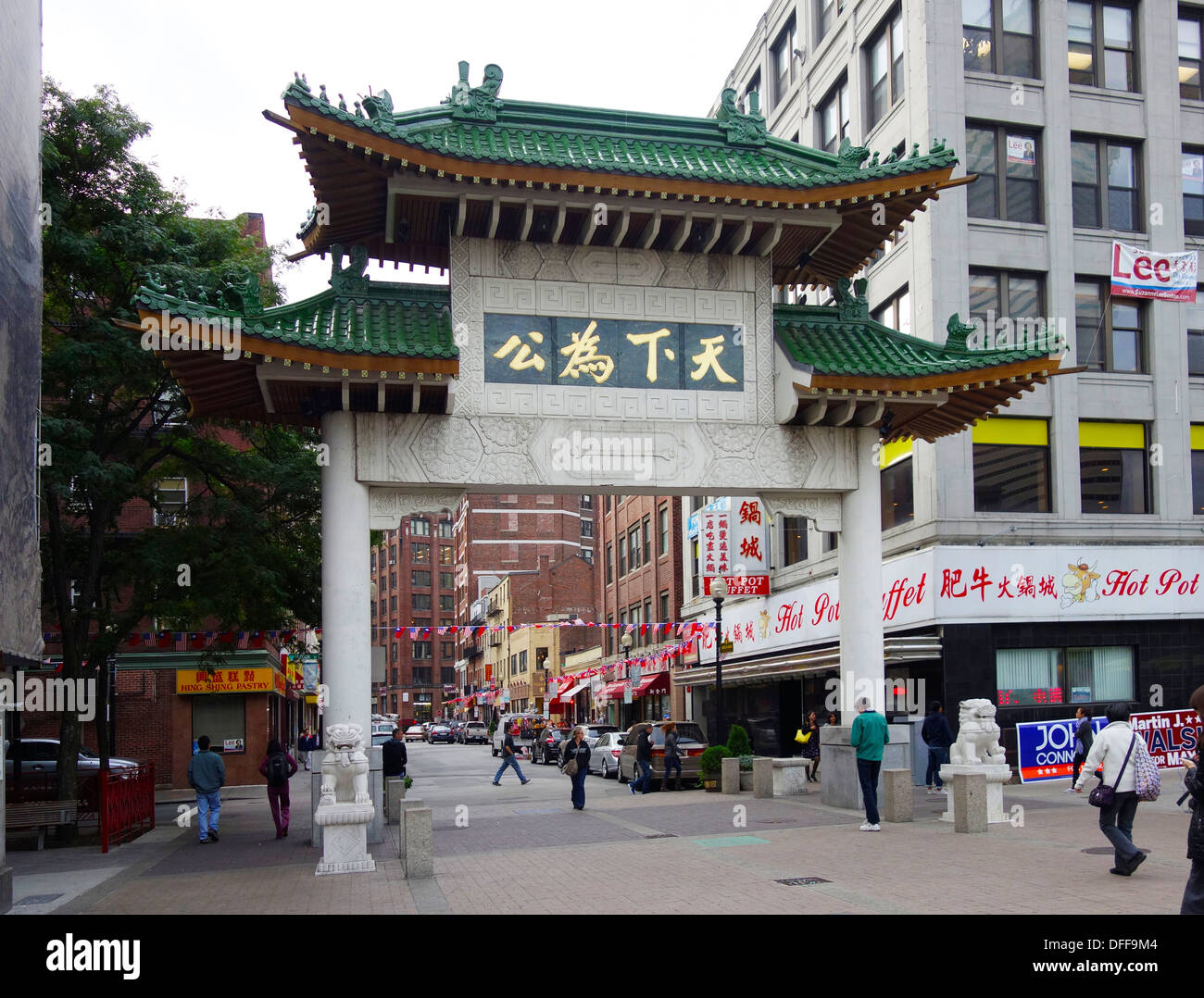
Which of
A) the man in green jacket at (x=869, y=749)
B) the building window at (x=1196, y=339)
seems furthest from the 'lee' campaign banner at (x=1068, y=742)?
the man in green jacket at (x=869, y=749)

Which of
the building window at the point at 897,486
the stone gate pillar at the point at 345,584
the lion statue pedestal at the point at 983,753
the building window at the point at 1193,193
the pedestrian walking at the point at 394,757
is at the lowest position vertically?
the pedestrian walking at the point at 394,757

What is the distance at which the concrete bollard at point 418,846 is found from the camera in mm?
12883

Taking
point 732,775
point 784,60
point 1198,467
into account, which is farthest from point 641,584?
point 732,775

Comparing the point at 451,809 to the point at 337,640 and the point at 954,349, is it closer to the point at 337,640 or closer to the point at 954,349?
the point at 337,640

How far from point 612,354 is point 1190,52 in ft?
69.0

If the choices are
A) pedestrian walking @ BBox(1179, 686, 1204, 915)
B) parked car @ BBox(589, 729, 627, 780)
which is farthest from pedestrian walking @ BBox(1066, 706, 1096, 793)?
pedestrian walking @ BBox(1179, 686, 1204, 915)

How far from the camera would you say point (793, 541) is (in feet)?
116

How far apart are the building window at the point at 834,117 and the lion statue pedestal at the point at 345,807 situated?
24.4m

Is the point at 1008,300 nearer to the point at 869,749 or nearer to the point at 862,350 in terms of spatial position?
the point at 862,350

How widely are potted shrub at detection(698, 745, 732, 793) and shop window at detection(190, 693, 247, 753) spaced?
1679 cm

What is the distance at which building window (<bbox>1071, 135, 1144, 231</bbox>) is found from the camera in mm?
28125

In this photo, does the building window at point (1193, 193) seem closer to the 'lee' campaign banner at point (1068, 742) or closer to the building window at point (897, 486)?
the building window at point (897, 486)

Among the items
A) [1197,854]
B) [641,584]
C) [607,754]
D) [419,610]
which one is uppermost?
[641,584]
